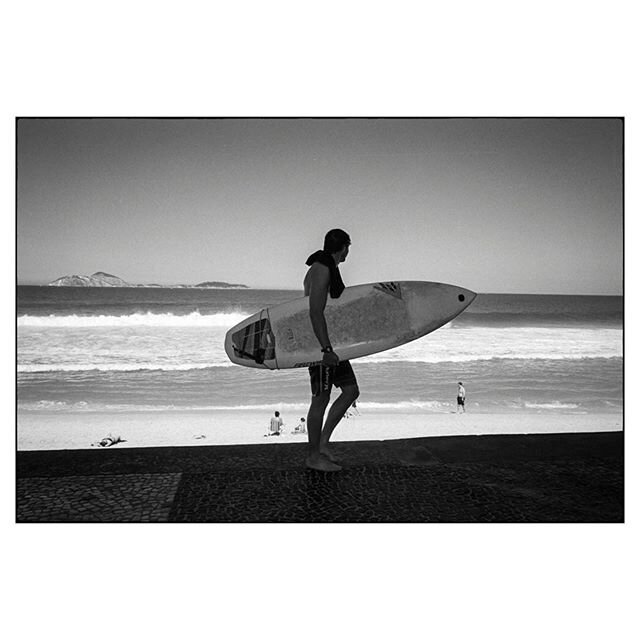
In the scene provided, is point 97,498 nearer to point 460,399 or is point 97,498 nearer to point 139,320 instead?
point 460,399

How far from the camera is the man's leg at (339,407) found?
3225mm

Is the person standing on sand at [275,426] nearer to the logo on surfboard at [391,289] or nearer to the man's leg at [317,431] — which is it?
the man's leg at [317,431]

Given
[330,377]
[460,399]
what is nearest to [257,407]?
[460,399]

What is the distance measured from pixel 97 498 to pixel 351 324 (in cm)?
167

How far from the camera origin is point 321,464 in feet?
10.8

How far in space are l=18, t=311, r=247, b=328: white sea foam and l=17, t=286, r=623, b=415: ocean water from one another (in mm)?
42

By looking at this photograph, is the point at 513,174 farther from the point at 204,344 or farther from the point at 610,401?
the point at 204,344

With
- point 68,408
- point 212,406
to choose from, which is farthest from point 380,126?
point 68,408

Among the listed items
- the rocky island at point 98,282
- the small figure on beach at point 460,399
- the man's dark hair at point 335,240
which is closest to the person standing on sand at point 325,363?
the man's dark hair at point 335,240

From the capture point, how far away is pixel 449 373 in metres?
9.24

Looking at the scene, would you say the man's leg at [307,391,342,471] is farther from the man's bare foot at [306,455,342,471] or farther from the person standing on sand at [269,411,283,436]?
the person standing on sand at [269,411,283,436]

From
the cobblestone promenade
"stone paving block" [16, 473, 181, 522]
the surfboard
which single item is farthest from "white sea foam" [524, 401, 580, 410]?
"stone paving block" [16, 473, 181, 522]

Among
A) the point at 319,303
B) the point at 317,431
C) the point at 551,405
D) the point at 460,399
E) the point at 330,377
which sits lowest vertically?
the point at 551,405

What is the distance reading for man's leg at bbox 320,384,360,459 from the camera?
322cm
